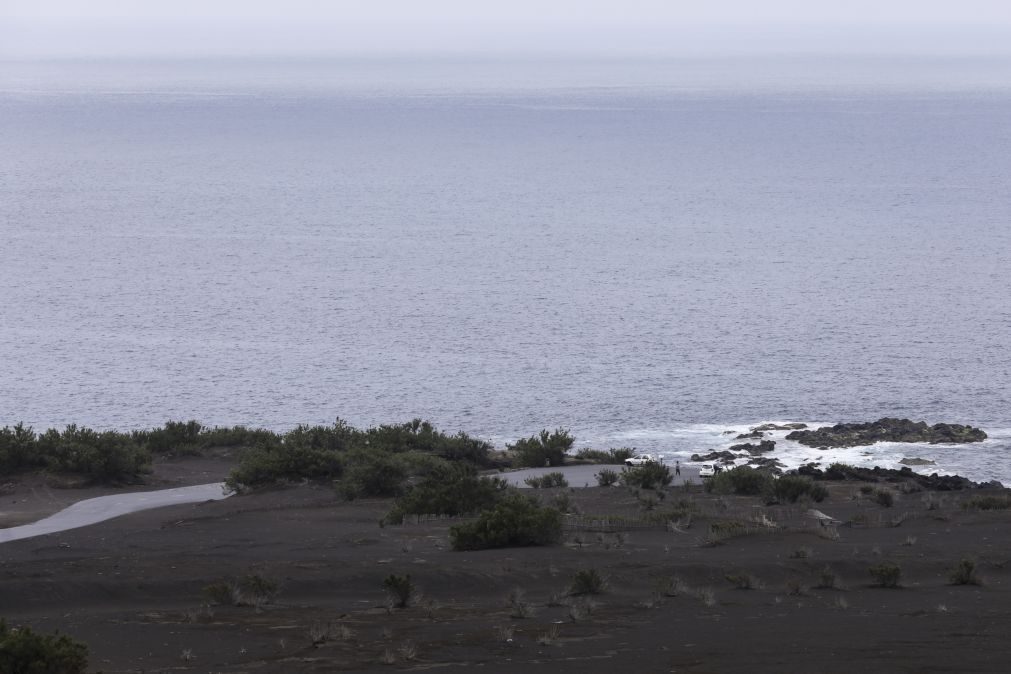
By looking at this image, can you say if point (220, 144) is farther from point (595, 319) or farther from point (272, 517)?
point (272, 517)

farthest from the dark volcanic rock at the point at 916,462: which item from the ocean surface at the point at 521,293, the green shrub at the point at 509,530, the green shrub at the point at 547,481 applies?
the green shrub at the point at 509,530

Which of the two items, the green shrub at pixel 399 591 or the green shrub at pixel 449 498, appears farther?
the green shrub at pixel 449 498

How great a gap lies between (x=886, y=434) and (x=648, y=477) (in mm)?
16979

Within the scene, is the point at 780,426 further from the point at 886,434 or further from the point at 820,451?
the point at 820,451

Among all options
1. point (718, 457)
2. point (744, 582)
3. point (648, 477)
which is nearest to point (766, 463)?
point (718, 457)

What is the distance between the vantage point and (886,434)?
4156 centimetres

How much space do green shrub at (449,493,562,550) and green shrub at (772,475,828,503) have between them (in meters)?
7.17

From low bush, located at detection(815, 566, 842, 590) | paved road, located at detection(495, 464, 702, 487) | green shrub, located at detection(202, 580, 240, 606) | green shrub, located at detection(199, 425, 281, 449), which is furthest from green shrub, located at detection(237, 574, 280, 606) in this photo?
green shrub, located at detection(199, 425, 281, 449)

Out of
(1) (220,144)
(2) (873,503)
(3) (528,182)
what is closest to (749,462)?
(2) (873,503)

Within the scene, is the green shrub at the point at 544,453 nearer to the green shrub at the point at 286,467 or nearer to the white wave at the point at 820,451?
the green shrub at the point at 286,467

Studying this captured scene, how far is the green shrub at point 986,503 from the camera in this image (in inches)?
905

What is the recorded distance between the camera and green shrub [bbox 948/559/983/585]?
15867 millimetres

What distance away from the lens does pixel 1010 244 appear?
85.8 meters

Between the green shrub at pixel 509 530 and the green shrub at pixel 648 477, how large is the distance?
27.0 ft
